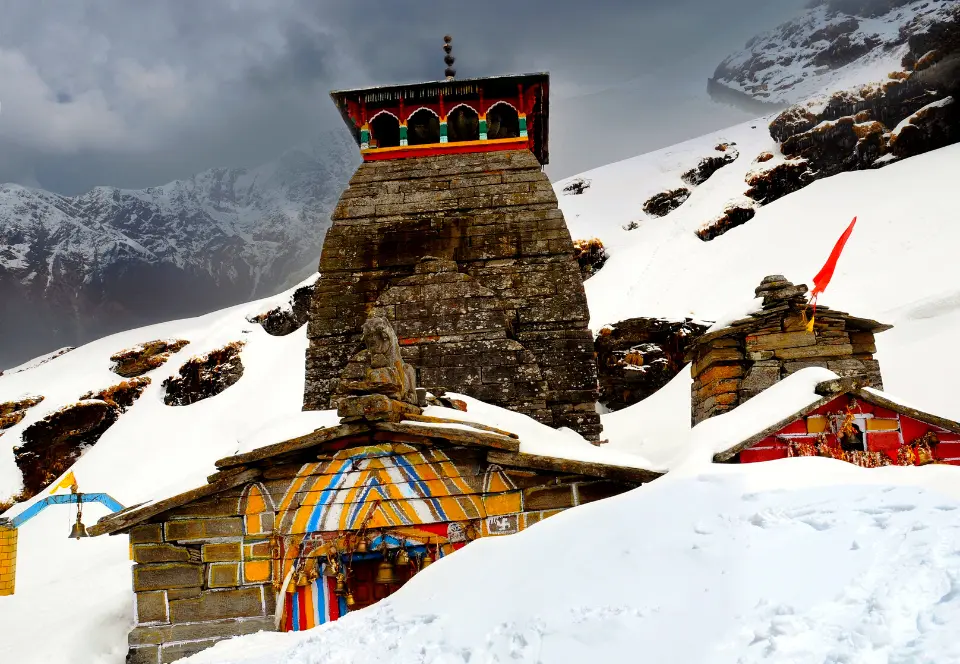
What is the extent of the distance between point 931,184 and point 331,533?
33662 millimetres

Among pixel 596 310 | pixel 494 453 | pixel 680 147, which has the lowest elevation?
pixel 494 453

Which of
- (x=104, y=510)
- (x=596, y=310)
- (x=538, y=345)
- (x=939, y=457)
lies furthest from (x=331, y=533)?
(x=596, y=310)

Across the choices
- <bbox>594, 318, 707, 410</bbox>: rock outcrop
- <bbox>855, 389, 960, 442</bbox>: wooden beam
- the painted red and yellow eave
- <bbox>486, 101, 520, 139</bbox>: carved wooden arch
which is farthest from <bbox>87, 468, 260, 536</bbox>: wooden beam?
<bbox>594, 318, 707, 410</bbox>: rock outcrop

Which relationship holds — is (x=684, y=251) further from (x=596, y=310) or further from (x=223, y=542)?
(x=223, y=542)

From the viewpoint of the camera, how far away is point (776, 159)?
42000 mm

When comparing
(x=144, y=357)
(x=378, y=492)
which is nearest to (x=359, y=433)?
(x=378, y=492)

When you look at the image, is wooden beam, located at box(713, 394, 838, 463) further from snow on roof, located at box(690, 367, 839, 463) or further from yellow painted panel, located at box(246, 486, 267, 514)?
yellow painted panel, located at box(246, 486, 267, 514)

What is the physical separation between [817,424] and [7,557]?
10.00 meters

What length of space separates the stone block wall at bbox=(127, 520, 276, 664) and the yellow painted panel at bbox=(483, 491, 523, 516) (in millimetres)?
2354

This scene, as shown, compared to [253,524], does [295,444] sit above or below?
above

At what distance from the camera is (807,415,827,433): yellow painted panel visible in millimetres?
8945

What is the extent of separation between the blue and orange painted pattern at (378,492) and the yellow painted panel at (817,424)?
4.06 m

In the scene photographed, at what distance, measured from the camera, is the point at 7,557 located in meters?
9.38

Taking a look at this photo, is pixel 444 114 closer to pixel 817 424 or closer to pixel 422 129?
pixel 422 129
